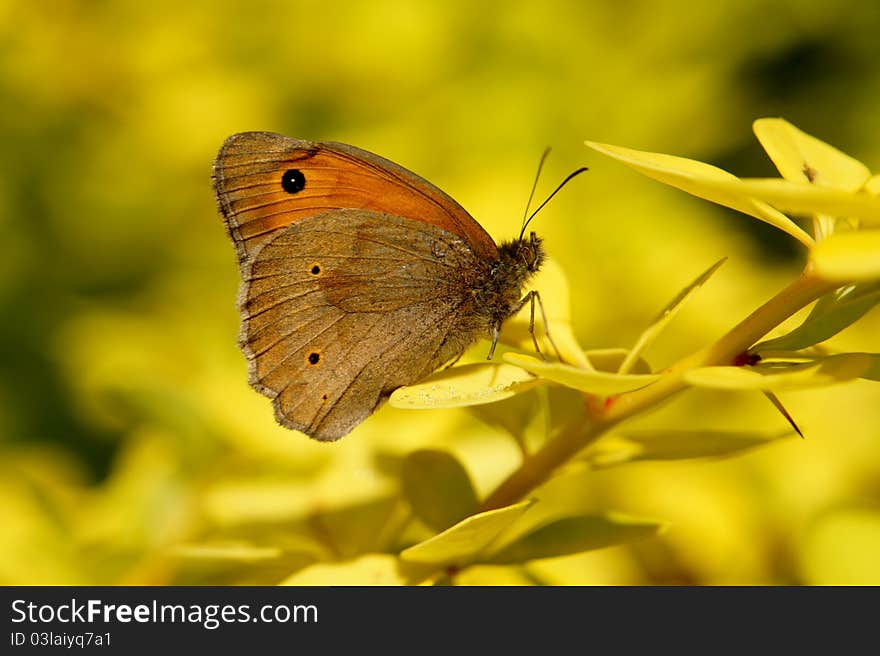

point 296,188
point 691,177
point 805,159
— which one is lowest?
point 691,177

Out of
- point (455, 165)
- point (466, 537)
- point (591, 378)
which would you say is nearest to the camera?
point (591, 378)

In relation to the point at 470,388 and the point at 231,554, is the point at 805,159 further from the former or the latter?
the point at 231,554

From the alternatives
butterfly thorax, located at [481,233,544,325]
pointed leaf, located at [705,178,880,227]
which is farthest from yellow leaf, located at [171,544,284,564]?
pointed leaf, located at [705,178,880,227]

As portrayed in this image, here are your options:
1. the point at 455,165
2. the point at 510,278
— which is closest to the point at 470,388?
the point at 510,278

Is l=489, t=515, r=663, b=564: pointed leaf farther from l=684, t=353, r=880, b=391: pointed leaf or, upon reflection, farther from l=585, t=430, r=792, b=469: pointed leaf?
l=684, t=353, r=880, b=391: pointed leaf

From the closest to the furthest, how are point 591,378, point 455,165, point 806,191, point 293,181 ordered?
point 806,191 → point 591,378 → point 293,181 → point 455,165
